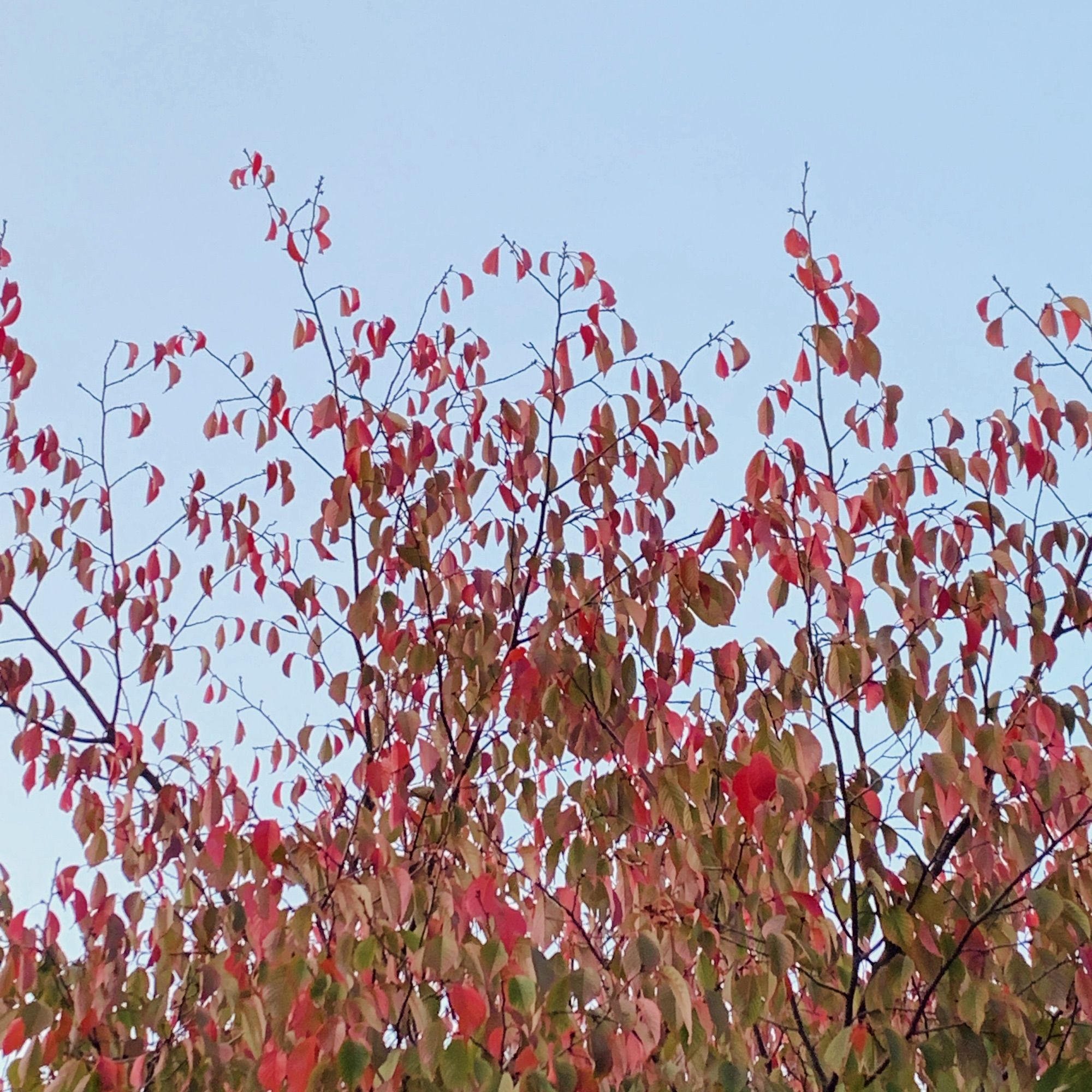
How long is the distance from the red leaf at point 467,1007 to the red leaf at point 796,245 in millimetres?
1441

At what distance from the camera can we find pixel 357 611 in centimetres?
251

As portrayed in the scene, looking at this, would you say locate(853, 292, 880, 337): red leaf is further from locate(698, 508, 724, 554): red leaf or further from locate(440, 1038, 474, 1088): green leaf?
locate(440, 1038, 474, 1088): green leaf

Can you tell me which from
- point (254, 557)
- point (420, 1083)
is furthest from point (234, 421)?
point (420, 1083)

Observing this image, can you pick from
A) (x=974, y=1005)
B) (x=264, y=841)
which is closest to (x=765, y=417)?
(x=974, y=1005)

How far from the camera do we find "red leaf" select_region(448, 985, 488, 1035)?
1820mm

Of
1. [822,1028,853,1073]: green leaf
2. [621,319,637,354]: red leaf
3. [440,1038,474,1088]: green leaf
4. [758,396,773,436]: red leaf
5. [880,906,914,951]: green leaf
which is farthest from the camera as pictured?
[621,319,637,354]: red leaf

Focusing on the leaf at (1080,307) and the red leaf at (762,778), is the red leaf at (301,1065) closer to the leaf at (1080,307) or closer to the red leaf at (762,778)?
the red leaf at (762,778)

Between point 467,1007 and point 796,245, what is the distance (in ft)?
4.87

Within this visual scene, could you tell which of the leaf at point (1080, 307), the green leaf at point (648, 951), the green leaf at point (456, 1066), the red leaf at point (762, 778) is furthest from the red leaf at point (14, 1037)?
the leaf at point (1080, 307)

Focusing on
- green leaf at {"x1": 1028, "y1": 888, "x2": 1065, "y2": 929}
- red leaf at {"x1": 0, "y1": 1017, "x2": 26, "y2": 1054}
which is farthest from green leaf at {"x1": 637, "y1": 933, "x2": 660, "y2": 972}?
red leaf at {"x1": 0, "y1": 1017, "x2": 26, "y2": 1054}

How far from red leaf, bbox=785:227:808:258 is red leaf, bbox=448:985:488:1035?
1.44 metres

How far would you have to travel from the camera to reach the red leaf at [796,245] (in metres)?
2.39

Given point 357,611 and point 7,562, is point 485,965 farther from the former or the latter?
point 7,562

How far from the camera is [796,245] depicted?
2.40 metres
